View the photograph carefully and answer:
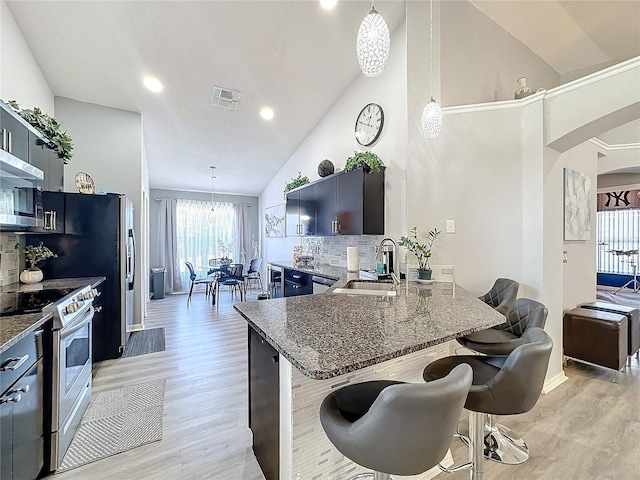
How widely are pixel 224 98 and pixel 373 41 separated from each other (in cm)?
299

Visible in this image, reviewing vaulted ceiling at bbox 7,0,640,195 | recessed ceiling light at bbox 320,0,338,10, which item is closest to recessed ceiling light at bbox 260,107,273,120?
vaulted ceiling at bbox 7,0,640,195

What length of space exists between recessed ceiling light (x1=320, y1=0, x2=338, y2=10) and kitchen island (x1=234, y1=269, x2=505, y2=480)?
2841 mm

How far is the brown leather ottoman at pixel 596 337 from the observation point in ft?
9.00

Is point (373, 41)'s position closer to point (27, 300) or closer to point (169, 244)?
point (27, 300)

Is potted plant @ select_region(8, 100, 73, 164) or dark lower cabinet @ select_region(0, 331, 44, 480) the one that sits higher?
potted plant @ select_region(8, 100, 73, 164)

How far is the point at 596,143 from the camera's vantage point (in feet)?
11.4

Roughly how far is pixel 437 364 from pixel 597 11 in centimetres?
430

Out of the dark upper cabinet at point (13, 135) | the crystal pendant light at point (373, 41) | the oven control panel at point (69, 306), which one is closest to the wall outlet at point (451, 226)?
the crystal pendant light at point (373, 41)

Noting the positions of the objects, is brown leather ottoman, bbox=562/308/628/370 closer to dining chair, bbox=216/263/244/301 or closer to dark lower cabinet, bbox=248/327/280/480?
dark lower cabinet, bbox=248/327/280/480

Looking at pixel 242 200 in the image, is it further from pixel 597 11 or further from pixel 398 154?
pixel 597 11

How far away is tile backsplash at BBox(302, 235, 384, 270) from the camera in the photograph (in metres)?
3.55

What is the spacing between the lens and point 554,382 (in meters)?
2.68

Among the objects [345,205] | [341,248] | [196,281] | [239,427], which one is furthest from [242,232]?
[239,427]

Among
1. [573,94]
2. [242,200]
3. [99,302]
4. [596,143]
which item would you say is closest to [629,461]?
[573,94]
